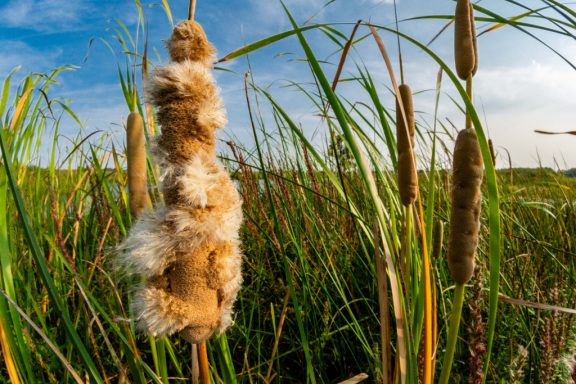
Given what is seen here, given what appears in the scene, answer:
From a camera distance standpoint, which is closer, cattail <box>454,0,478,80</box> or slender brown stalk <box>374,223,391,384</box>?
cattail <box>454,0,478,80</box>

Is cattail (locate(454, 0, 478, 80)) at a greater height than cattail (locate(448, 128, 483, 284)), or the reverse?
cattail (locate(454, 0, 478, 80))

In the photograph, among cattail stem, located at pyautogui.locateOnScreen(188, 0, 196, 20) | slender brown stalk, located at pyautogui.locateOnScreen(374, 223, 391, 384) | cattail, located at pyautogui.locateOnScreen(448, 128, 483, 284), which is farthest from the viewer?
slender brown stalk, located at pyautogui.locateOnScreen(374, 223, 391, 384)

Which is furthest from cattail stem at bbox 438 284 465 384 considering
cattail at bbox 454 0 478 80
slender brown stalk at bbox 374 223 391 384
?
cattail at bbox 454 0 478 80

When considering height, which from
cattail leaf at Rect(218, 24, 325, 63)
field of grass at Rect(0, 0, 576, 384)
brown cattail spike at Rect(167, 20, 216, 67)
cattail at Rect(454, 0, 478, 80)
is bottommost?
field of grass at Rect(0, 0, 576, 384)

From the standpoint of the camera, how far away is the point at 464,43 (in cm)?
79

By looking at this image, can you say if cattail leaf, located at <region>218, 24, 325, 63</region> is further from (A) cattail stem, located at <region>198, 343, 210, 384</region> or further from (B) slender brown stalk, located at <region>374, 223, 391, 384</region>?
(A) cattail stem, located at <region>198, 343, 210, 384</region>

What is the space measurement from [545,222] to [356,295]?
92.6 inches

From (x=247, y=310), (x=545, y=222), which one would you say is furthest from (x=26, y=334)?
(x=545, y=222)

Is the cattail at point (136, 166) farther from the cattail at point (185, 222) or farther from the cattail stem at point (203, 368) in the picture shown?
the cattail stem at point (203, 368)

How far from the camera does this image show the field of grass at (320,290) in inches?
40.6

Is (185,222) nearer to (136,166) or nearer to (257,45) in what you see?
(136,166)

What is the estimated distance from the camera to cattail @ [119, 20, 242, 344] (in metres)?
0.86

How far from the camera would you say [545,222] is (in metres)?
3.88

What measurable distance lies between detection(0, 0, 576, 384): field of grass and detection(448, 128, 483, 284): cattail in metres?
0.04
